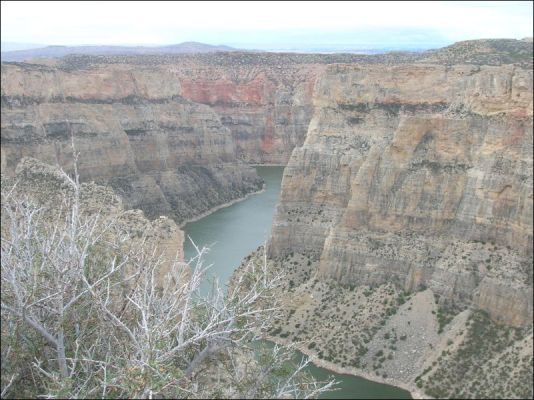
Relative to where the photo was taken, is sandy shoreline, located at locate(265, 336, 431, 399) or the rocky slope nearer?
sandy shoreline, located at locate(265, 336, 431, 399)

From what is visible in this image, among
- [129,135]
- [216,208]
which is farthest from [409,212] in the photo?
[129,135]

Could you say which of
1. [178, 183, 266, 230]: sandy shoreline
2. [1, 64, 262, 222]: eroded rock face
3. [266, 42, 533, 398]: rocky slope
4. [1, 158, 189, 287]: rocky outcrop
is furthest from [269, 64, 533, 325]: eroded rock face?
[1, 64, 262, 222]: eroded rock face

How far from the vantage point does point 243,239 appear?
46.8 m

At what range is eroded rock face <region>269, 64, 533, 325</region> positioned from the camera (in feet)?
88.7

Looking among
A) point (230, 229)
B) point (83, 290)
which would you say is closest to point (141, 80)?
point (230, 229)

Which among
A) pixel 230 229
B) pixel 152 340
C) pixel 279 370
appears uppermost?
pixel 152 340

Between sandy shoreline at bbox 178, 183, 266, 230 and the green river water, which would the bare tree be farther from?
sandy shoreline at bbox 178, 183, 266, 230

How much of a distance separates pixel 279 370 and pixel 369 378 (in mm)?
18355

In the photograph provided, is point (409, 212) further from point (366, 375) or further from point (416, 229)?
point (366, 375)

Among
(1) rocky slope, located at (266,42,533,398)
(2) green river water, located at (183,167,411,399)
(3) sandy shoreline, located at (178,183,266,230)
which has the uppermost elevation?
(1) rocky slope, located at (266,42,533,398)

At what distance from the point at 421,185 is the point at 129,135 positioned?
3223cm

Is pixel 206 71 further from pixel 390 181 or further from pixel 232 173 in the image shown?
pixel 390 181

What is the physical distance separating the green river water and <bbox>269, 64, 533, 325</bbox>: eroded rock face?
5.04 metres

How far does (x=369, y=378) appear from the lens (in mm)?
26531
